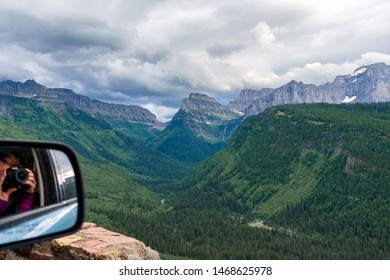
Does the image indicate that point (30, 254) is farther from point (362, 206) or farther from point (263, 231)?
point (362, 206)

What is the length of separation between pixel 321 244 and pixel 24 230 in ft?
534

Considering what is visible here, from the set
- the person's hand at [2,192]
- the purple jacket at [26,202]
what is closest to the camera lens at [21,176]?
the person's hand at [2,192]

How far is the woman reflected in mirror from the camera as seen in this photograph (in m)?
5.46

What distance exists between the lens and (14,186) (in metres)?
5.52

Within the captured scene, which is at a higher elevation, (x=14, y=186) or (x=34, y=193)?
(x=14, y=186)

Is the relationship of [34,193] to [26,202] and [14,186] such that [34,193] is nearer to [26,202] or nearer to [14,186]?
[26,202]

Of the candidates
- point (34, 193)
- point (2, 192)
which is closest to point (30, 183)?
point (34, 193)

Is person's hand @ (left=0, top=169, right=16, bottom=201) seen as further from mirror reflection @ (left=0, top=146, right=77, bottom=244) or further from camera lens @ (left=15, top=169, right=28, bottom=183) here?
camera lens @ (left=15, top=169, right=28, bottom=183)

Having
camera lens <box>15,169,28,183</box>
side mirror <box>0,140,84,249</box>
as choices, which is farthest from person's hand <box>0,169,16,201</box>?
camera lens <box>15,169,28,183</box>

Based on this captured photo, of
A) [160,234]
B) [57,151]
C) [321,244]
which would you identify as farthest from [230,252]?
[57,151]

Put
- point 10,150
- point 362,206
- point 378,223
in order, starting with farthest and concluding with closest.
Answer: point 362,206 → point 378,223 → point 10,150

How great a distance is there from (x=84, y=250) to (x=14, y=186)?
939 centimetres

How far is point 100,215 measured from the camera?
602 ft
